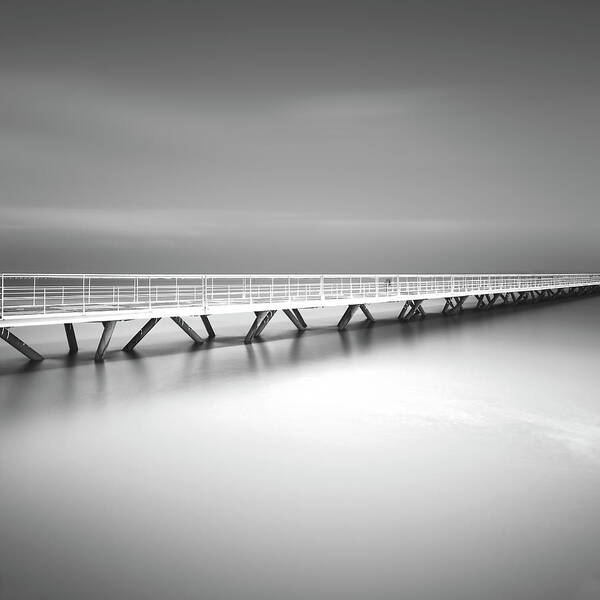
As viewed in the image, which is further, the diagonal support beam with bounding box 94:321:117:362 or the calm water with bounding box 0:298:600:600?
the diagonal support beam with bounding box 94:321:117:362

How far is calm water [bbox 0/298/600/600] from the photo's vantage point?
129 inches

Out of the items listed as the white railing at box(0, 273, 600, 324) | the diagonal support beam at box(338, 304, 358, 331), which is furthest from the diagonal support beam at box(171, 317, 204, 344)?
the diagonal support beam at box(338, 304, 358, 331)

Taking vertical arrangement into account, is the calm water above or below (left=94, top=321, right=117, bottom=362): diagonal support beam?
below

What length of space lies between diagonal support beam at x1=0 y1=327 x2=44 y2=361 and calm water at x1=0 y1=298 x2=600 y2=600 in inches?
19.6

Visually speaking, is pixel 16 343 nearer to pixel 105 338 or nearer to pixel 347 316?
pixel 105 338

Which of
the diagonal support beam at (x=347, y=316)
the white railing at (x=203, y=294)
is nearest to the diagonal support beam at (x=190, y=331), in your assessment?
the white railing at (x=203, y=294)

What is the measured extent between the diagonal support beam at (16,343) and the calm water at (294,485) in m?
0.50

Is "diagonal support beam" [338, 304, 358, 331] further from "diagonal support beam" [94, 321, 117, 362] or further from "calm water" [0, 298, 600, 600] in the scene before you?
"diagonal support beam" [94, 321, 117, 362]

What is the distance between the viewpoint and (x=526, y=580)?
129 inches

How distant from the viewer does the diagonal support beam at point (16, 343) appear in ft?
30.8

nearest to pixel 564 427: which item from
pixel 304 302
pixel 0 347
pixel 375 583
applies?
pixel 375 583

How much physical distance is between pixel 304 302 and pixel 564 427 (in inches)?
351

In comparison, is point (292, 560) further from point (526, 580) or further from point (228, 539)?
point (526, 580)

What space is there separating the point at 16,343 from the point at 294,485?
7.63 m
